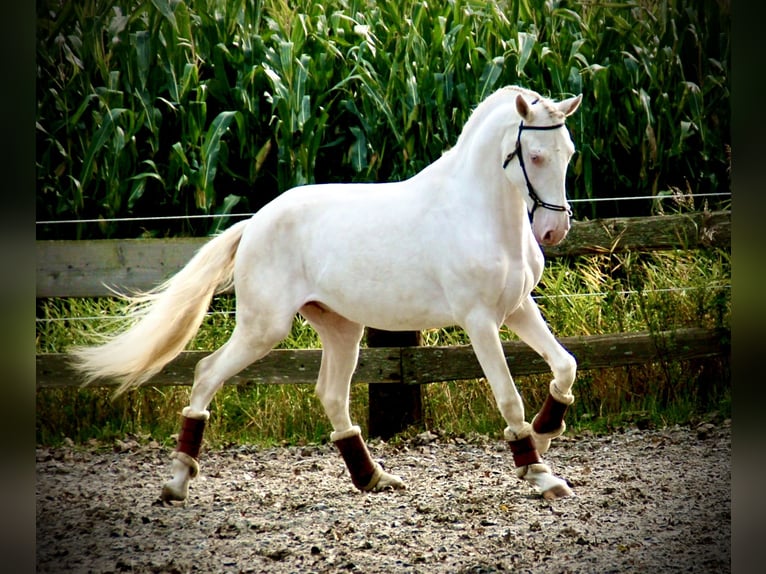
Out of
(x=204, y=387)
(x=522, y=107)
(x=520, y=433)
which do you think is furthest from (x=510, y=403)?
(x=204, y=387)

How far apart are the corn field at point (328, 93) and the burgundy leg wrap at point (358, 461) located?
38.0 inches

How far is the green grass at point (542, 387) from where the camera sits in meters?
3.81

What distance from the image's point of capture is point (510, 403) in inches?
133

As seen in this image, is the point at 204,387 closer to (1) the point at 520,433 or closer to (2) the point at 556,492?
(1) the point at 520,433

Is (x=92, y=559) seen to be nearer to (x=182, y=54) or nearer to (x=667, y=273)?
(x=182, y=54)

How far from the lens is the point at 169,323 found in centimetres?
367

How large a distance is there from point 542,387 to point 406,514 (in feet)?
3.08

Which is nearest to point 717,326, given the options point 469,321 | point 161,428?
point 469,321

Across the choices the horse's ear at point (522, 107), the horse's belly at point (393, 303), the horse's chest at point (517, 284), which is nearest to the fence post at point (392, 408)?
the horse's belly at point (393, 303)

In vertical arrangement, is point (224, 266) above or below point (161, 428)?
above

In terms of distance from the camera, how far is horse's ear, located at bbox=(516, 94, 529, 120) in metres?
3.16

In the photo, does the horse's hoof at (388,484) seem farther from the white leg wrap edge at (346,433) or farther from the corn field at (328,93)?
the corn field at (328,93)
